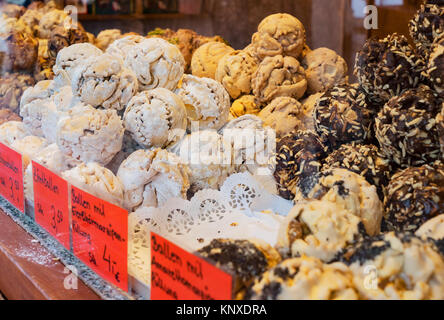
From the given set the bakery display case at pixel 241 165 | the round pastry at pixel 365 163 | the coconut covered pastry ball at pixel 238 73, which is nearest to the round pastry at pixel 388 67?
the bakery display case at pixel 241 165

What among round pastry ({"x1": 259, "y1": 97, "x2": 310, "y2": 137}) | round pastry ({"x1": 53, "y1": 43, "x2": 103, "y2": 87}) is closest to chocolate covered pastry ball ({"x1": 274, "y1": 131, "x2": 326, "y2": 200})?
round pastry ({"x1": 259, "y1": 97, "x2": 310, "y2": 137})

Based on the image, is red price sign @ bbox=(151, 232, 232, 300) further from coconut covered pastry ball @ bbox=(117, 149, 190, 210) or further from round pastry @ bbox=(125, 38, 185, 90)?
round pastry @ bbox=(125, 38, 185, 90)

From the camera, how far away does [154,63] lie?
1824 mm

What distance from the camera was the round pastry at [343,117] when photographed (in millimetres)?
1463

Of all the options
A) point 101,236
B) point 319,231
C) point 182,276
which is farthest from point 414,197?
point 101,236

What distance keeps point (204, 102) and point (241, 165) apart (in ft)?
0.85

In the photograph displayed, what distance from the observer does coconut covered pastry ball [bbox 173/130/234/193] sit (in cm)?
169

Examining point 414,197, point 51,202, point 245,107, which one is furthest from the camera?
point 245,107

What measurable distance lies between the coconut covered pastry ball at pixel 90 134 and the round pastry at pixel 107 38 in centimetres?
136

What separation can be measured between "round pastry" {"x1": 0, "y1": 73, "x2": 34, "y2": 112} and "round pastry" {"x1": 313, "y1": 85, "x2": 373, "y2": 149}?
58.8 inches

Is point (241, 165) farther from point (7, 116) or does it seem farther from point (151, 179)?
point (7, 116)

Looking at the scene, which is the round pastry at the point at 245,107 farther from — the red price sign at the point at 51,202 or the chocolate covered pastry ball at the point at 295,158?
the red price sign at the point at 51,202
